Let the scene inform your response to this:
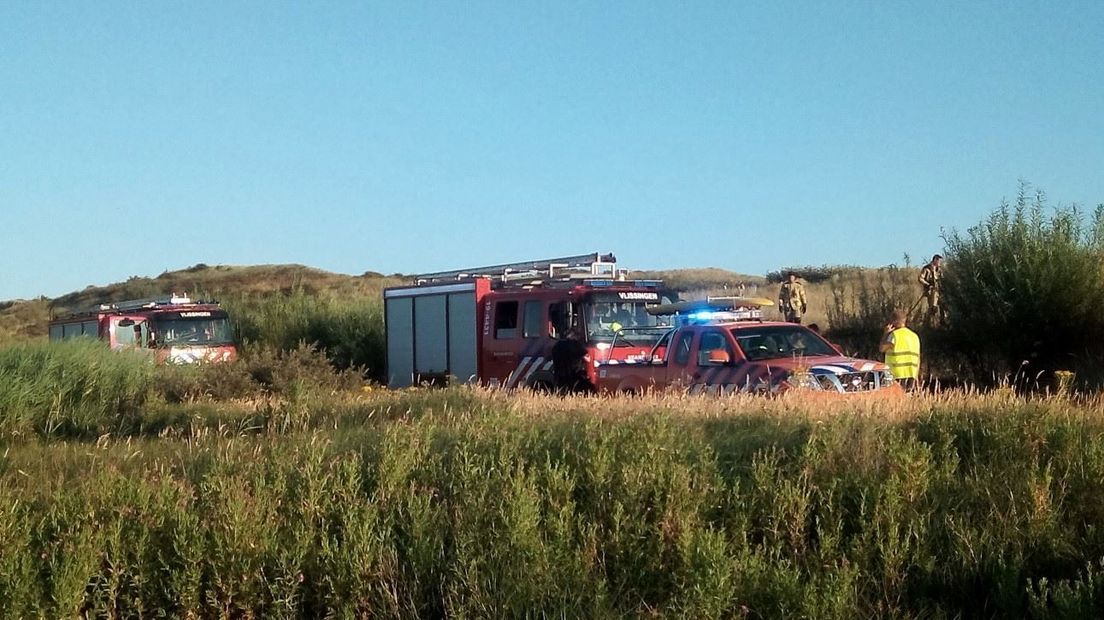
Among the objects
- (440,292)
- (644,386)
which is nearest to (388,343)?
(440,292)

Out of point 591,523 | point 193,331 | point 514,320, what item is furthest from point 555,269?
point 591,523

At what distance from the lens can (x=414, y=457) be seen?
7.41 metres

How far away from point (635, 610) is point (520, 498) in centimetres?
91

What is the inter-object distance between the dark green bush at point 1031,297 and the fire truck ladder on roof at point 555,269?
19.3 ft

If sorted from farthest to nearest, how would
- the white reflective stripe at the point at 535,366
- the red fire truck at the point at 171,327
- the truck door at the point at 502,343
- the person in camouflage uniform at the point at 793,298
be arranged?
the red fire truck at the point at 171,327 < the person in camouflage uniform at the point at 793,298 < the truck door at the point at 502,343 < the white reflective stripe at the point at 535,366

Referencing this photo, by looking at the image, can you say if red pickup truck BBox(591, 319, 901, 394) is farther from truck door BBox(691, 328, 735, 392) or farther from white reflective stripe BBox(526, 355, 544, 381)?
white reflective stripe BBox(526, 355, 544, 381)

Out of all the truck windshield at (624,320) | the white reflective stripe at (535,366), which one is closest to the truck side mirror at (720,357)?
the truck windshield at (624,320)

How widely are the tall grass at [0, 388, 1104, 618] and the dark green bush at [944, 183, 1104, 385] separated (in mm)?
10043

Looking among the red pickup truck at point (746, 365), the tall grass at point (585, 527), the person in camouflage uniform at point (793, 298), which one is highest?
the person in camouflage uniform at point (793, 298)

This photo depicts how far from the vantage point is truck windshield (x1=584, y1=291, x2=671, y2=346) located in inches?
699

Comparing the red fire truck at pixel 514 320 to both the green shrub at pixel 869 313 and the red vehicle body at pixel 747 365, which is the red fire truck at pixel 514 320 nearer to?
the red vehicle body at pixel 747 365

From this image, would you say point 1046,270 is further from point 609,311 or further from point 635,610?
point 635,610

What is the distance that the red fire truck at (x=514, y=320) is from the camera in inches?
706

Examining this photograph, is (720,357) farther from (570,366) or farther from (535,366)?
(535,366)
